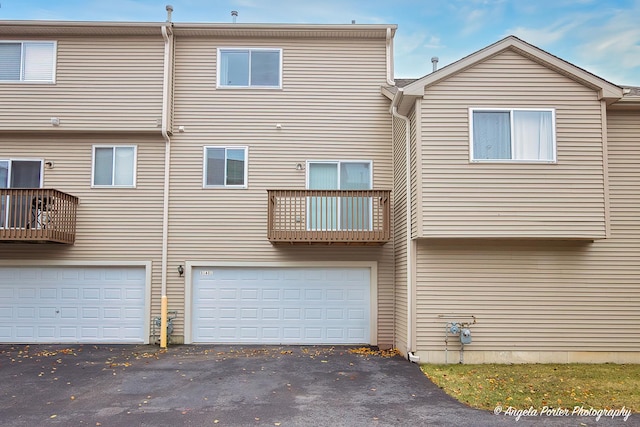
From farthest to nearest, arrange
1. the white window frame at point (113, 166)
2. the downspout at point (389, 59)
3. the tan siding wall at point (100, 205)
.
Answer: the downspout at point (389, 59)
the white window frame at point (113, 166)
the tan siding wall at point (100, 205)

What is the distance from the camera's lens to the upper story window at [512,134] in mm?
8938

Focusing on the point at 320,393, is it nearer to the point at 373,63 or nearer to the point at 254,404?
the point at 254,404

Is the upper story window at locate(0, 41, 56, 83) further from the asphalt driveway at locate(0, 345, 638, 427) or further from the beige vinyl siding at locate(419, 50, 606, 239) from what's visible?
the beige vinyl siding at locate(419, 50, 606, 239)

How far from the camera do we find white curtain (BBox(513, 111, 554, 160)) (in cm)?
894

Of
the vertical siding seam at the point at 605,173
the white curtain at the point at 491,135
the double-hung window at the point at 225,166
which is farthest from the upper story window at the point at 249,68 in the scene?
the vertical siding seam at the point at 605,173

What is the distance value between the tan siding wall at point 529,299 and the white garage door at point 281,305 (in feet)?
7.32

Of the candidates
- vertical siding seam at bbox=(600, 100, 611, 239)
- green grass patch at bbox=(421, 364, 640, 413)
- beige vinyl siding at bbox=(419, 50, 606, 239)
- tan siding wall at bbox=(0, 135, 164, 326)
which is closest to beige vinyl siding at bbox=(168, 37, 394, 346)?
tan siding wall at bbox=(0, 135, 164, 326)

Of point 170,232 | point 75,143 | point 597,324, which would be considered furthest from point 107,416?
point 597,324

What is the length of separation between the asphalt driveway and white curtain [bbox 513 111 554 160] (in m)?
4.38

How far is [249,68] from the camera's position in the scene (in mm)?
11508

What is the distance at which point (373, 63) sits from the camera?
37.8 ft

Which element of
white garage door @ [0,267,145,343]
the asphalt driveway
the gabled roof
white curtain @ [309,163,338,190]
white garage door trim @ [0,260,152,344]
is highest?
the gabled roof

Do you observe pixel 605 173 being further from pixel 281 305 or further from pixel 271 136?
pixel 281 305

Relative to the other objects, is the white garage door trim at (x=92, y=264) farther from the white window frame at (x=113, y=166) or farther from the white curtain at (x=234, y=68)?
the white curtain at (x=234, y=68)
